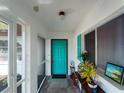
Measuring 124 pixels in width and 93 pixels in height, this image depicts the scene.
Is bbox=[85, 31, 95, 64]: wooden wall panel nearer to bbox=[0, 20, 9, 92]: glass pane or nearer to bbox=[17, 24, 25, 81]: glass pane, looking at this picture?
bbox=[17, 24, 25, 81]: glass pane

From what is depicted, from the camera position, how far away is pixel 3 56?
7.70ft

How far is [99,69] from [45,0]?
5.89 feet

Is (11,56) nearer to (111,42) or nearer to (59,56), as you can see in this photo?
(111,42)

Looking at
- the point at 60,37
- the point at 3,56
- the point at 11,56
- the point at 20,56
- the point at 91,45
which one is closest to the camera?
the point at 3,56

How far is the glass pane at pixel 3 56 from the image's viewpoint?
7.53ft

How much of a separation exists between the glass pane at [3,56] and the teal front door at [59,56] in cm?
523

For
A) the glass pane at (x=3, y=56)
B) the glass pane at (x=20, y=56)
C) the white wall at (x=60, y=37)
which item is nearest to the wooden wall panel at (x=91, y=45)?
the glass pane at (x=20, y=56)

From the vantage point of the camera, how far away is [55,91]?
16.6ft

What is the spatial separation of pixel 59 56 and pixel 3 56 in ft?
17.7

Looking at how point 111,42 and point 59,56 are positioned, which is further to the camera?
point 59,56

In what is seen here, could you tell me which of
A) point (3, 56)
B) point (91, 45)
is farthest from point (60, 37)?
point (3, 56)

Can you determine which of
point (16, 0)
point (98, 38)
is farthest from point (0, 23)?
point (98, 38)

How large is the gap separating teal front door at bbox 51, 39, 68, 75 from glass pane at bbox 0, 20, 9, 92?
17.2 feet

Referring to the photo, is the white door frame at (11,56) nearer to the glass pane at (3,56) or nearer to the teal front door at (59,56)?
the glass pane at (3,56)
